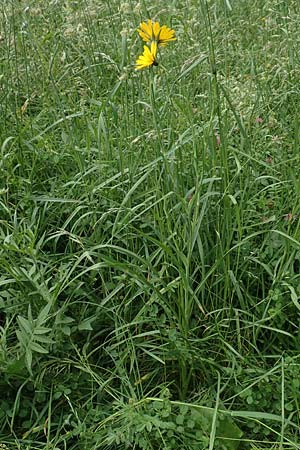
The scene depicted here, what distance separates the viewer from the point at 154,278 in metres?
1.98

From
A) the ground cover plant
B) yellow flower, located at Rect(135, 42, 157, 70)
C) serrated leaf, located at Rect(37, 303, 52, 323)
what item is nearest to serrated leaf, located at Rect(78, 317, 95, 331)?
the ground cover plant

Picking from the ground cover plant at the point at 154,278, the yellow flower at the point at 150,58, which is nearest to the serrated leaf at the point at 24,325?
the ground cover plant at the point at 154,278

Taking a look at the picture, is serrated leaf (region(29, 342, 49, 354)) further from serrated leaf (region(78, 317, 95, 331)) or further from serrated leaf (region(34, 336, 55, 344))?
serrated leaf (region(78, 317, 95, 331))

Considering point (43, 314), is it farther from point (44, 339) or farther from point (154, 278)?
point (154, 278)

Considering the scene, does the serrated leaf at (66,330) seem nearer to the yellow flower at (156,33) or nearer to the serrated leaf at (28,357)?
the serrated leaf at (28,357)

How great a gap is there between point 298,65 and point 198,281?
0.95 metres

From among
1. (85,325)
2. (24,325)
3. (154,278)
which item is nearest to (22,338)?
(24,325)

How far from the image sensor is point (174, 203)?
2137 mm

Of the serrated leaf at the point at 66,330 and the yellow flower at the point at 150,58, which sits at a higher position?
the yellow flower at the point at 150,58

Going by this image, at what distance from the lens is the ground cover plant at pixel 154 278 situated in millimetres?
1853

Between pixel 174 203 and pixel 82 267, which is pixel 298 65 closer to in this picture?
pixel 174 203

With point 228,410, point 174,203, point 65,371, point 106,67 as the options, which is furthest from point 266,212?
point 106,67

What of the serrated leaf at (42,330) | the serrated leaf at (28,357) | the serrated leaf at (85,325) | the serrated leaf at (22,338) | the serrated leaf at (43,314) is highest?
the serrated leaf at (43,314)

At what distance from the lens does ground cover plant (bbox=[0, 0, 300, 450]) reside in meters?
1.85
